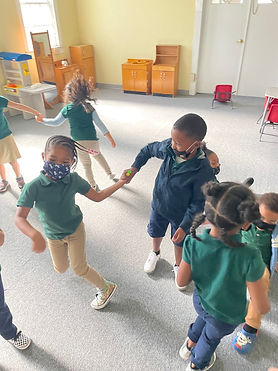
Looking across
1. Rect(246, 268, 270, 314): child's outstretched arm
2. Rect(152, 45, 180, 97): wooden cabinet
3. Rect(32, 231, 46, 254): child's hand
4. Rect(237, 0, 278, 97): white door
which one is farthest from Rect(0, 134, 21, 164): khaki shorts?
Rect(237, 0, 278, 97): white door

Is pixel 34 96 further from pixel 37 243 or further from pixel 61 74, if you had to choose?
pixel 37 243

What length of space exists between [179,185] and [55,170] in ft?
2.11

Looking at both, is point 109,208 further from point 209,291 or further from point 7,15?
point 7,15

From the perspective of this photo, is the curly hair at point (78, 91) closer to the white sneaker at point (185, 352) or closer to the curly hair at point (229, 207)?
the curly hair at point (229, 207)

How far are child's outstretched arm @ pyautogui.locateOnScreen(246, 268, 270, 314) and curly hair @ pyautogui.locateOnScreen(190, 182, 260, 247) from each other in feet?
0.49

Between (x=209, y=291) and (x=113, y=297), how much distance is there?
897 mm

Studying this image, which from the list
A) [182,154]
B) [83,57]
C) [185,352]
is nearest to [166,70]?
[83,57]

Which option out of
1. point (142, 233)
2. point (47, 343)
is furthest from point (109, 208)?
point (47, 343)

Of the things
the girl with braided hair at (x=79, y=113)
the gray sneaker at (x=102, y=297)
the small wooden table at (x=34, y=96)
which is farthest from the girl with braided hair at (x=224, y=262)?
the small wooden table at (x=34, y=96)

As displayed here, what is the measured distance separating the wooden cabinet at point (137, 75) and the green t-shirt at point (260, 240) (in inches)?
208

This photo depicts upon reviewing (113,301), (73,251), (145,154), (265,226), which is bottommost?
(113,301)

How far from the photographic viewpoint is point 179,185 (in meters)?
1.46

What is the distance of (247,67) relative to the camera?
560 cm

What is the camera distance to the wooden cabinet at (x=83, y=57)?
249 inches
